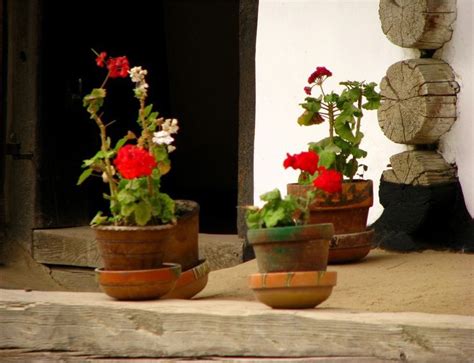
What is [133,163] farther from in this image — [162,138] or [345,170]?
[345,170]

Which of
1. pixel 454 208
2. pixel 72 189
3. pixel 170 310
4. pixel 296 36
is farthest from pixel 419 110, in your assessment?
pixel 72 189

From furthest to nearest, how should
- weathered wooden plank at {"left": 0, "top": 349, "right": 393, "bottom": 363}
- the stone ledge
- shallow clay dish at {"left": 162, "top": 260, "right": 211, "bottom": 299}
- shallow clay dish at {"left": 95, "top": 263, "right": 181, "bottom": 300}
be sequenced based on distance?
shallow clay dish at {"left": 162, "top": 260, "right": 211, "bottom": 299}, shallow clay dish at {"left": 95, "top": 263, "right": 181, "bottom": 300}, weathered wooden plank at {"left": 0, "top": 349, "right": 393, "bottom": 363}, the stone ledge

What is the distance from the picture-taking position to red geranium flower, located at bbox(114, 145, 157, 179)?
3.52 metres

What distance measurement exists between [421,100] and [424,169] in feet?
1.01

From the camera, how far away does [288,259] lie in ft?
11.1

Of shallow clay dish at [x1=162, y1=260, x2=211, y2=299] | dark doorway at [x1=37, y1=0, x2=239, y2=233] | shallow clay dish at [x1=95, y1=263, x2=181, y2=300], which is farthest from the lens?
dark doorway at [x1=37, y1=0, x2=239, y2=233]

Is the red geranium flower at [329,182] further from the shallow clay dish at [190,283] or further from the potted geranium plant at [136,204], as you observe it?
the shallow clay dish at [190,283]

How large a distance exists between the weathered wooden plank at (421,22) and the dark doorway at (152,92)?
233cm

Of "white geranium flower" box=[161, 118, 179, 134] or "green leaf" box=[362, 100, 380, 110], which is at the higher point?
"green leaf" box=[362, 100, 380, 110]

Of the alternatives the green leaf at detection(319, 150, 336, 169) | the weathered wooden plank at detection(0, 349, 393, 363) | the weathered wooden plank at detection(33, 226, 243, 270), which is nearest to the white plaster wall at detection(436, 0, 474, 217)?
the green leaf at detection(319, 150, 336, 169)

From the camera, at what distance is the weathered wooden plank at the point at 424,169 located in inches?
186

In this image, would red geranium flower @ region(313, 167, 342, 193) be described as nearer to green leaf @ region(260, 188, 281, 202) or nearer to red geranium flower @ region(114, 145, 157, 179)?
green leaf @ region(260, 188, 281, 202)

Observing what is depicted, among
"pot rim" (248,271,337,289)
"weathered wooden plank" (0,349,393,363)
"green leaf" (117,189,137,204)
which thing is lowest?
"weathered wooden plank" (0,349,393,363)

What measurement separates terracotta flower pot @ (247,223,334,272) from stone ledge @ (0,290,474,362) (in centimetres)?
15
